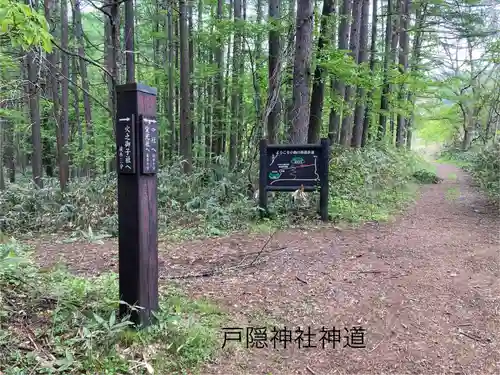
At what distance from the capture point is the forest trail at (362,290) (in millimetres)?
3029

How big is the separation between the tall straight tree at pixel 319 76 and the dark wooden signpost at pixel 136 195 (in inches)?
238

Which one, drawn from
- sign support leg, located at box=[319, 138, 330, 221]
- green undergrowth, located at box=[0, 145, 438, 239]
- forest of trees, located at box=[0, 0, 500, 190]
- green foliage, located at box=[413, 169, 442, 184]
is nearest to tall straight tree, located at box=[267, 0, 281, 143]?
forest of trees, located at box=[0, 0, 500, 190]

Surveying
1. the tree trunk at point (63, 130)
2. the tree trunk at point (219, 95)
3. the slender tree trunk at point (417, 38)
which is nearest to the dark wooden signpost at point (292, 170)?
the tree trunk at point (63, 130)

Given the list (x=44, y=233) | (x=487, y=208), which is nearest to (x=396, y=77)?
(x=487, y=208)

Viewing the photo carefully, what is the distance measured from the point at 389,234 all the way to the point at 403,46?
42.5 ft

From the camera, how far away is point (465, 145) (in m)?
28.9

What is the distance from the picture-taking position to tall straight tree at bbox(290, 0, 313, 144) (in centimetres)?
774

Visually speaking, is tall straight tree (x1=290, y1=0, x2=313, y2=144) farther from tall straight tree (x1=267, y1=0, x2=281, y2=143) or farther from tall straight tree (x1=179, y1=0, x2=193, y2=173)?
tall straight tree (x1=179, y1=0, x2=193, y2=173)

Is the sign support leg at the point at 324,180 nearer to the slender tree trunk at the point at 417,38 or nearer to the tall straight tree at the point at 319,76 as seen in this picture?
the tall straight tree at the point at 319,76

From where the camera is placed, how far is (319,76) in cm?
919

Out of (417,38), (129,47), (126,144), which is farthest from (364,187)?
(417,38)

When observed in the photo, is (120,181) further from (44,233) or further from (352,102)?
(352,102)

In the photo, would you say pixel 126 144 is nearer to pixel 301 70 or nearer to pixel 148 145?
pixel 148 145

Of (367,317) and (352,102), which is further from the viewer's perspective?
(352,102)
